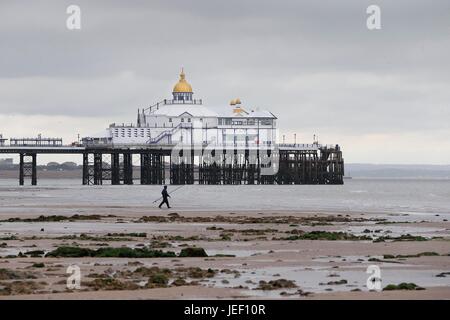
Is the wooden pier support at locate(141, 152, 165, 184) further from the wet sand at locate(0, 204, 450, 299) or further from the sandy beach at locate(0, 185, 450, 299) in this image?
the sandy beach at locate(0, 185, 450, 299)

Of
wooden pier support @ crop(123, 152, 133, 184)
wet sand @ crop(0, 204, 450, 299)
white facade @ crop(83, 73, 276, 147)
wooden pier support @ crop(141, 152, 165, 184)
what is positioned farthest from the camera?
white facade @ crop(83, 73, 276, 147)

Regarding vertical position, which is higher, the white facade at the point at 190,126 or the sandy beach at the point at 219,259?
the white facade at the point at 190,126

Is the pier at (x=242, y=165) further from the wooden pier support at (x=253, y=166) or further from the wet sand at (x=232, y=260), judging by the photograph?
the wet sand at (x=232, y=260)

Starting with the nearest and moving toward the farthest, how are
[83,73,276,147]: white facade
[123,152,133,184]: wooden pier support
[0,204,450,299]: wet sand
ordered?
[0,204,450,299]: wet sand
[123,152,133,184]: wooden pier support
[83,73,276,147]: white facade

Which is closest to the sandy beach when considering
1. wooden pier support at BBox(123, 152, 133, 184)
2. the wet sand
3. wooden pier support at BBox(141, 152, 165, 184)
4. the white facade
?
the wet sand

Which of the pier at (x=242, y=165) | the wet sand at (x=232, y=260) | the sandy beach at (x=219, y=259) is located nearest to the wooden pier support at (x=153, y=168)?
the pier at (x=242, y=165)

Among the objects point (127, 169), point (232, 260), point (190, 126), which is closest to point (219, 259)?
point (232, 260)

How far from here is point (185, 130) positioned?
17638 centimetres

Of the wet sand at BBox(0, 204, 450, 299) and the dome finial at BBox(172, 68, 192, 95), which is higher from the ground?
the dome finial at BBox(172, 68, 192, 95)
